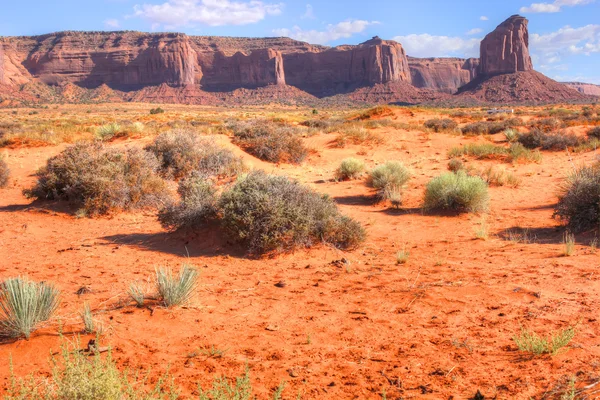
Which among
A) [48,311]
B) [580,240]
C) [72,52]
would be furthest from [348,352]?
[72,52]

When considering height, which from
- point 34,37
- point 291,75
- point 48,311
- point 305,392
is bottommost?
point 305,392

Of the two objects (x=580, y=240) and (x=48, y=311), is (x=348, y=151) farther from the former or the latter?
(x=48, y=311)

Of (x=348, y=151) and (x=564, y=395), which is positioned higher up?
(x=348, y=151)

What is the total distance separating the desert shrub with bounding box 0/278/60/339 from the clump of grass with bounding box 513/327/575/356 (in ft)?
13.3

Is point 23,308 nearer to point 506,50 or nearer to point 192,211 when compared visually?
point 192,211

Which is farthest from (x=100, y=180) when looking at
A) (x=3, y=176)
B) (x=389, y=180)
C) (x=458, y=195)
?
(x=458, y=195)

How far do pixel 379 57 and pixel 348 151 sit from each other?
110895mm

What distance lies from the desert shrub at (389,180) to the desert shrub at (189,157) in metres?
4.27

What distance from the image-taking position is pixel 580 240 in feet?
23.8

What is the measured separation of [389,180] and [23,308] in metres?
9.45

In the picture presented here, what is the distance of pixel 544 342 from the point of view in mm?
3578

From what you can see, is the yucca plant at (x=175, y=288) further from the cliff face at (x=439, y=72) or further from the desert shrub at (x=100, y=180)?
the cliff face at (x=439, y=72)

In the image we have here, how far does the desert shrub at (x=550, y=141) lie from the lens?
19656mm

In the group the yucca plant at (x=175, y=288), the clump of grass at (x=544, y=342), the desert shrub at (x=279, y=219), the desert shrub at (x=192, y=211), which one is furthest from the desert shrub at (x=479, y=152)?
the yucca plant at (x=175, y=288)
